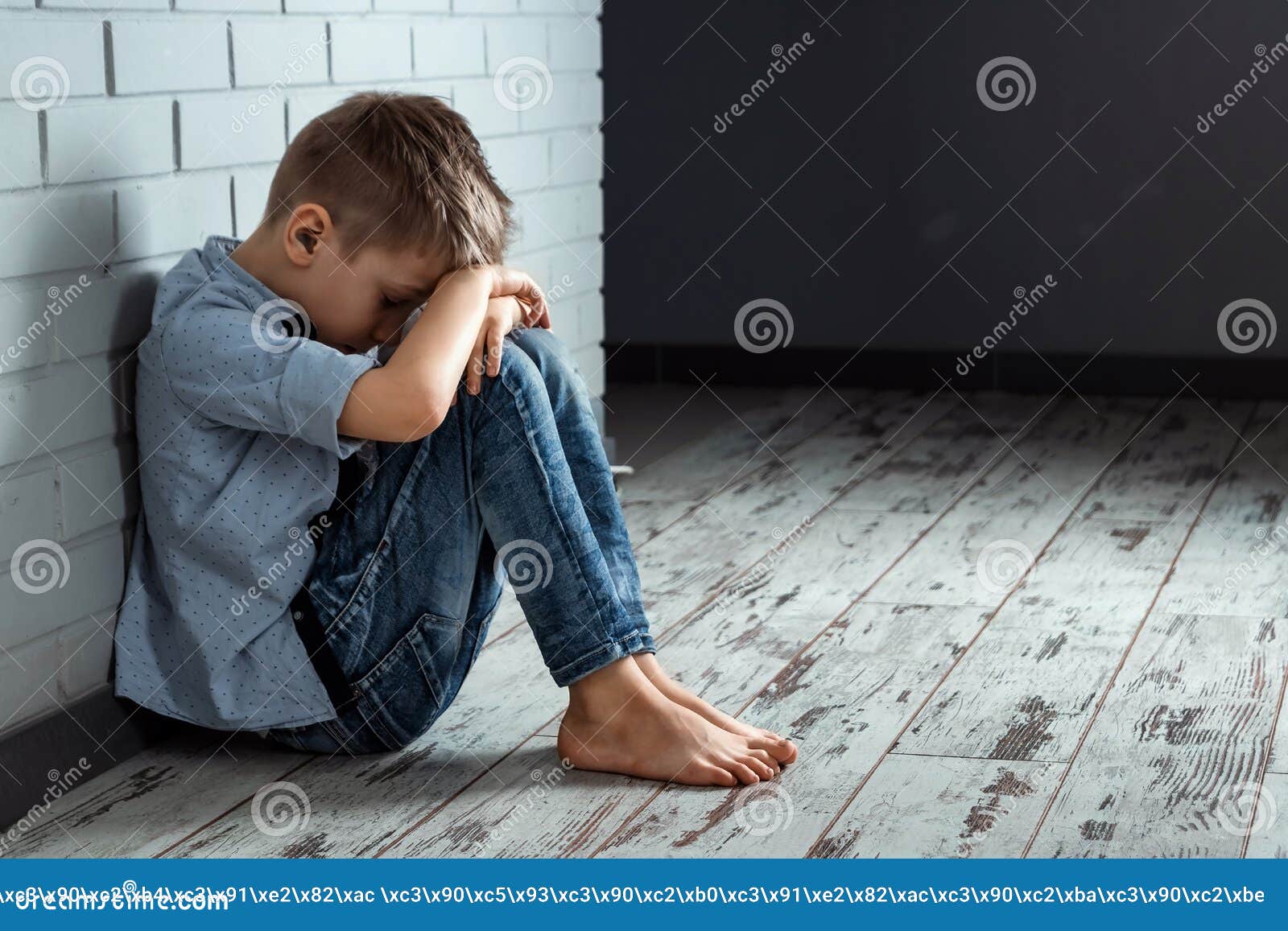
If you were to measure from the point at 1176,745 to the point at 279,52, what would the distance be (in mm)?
1166

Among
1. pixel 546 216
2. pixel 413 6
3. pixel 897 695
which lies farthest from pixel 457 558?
pixel 546 216


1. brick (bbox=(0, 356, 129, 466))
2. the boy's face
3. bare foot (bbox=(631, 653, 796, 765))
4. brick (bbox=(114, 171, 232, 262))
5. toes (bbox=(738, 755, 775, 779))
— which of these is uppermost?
brick (bbox=(114, 171, 232, 262))

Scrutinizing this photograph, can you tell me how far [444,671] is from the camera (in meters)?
1.43

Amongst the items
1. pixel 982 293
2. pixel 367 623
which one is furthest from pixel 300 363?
pixel 982 293

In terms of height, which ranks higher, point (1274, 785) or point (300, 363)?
point (300, 363)

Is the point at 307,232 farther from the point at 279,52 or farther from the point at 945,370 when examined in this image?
the point at 945,370

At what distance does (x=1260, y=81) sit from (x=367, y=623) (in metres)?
2.53

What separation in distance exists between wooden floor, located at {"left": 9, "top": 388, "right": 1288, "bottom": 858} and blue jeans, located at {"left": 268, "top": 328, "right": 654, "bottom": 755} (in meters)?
0.12

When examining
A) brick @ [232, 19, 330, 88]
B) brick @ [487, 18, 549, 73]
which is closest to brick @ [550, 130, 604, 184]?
brick @ [487, 18, 549, 73]

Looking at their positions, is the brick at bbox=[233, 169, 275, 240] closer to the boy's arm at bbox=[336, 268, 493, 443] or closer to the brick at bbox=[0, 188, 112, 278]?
the brick at bbox=[0, 188, 112, 278]

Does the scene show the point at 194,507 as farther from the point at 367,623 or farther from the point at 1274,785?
the point at 1274,785

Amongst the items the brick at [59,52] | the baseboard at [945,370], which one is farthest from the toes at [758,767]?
the baseboard at [945,370]

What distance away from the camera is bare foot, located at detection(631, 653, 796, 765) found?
1473 mm

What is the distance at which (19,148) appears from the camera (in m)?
1.30
